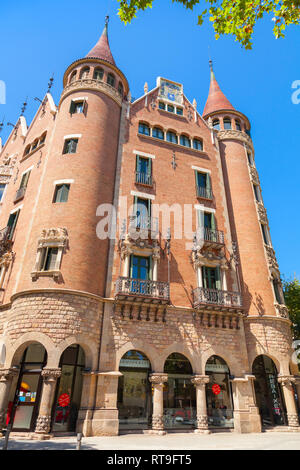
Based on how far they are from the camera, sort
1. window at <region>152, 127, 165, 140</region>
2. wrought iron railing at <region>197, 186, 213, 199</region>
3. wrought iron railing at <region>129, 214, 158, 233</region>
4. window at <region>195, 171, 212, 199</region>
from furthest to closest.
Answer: window at <region>152, 127, 165, 140</region>, window at <region>195, 171, 212, 199</region>, wrought iron railing at <region>197, 186, 213, 199</region>, wrought iron railing at <region>129, 214, 158, 233</region>

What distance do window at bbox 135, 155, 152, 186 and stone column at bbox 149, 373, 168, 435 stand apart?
1277 cm

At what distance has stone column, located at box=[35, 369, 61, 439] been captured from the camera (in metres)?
13.3

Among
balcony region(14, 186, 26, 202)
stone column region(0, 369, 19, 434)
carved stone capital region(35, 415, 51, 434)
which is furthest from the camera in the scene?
balcony region(14, 186, 26, 202)

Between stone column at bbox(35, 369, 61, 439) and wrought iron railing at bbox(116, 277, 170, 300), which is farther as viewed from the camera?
wrought iron railing at bbox(116, 277, 170, 300)

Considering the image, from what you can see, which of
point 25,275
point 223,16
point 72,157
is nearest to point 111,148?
point 72,157

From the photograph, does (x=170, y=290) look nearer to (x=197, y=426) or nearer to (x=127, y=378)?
(x=127, y=378)

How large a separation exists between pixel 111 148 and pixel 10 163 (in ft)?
37.5

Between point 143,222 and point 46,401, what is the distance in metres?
11.5

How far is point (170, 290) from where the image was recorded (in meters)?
19.1

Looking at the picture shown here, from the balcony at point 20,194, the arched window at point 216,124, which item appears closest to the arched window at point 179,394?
the balcony at point 20,194

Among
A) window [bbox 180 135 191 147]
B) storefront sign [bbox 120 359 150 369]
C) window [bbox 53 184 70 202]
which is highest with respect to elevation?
window [bbox 180 135 191 147]

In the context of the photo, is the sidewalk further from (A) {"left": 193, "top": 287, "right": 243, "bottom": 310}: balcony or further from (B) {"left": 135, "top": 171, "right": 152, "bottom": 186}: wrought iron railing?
(B) {"left": 135, "top": 171, "right": 152, "bottom": 186}: wrought iron railing

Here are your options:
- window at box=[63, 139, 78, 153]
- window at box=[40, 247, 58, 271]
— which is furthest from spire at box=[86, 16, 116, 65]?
window at box=[40, 247, 58, 271]

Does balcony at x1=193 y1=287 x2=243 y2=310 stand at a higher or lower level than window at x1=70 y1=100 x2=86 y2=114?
lower
